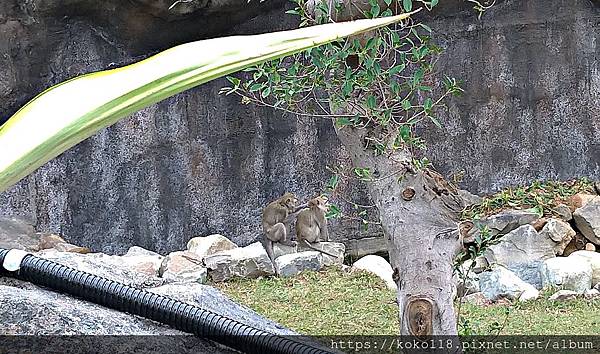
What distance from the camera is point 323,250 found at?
627 cm

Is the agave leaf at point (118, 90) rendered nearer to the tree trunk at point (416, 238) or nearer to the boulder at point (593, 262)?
the tree trunk at point (416, 238)

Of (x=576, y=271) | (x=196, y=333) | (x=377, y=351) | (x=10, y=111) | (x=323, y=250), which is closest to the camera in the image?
(x=196, y=333)

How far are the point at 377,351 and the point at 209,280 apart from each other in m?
2.45

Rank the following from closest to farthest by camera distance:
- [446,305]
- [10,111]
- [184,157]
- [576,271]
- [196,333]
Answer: [196,333] → [446,305] → [576,271] → [10,111] → [184,157]

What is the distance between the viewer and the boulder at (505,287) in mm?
5047

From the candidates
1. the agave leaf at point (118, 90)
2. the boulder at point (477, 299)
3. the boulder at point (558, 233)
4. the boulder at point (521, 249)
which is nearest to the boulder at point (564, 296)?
the boulder at point (477, 299)

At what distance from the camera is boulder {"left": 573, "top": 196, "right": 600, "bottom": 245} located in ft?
22.1

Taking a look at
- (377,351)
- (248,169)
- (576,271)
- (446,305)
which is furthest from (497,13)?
(446,305)

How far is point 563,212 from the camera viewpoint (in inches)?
277

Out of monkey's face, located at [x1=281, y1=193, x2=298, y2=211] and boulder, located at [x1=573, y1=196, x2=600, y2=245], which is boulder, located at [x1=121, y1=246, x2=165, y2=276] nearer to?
monkey's face, located at [x1=281, y1=193, x2=298, y2=211]

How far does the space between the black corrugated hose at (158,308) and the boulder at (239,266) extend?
157 inches

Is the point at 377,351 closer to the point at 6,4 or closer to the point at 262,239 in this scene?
the point at 262,239

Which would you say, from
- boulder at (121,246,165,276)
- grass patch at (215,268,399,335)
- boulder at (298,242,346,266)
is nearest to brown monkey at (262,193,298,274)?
boulder at (298,242,346,266)

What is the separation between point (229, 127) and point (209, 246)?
1.58m
